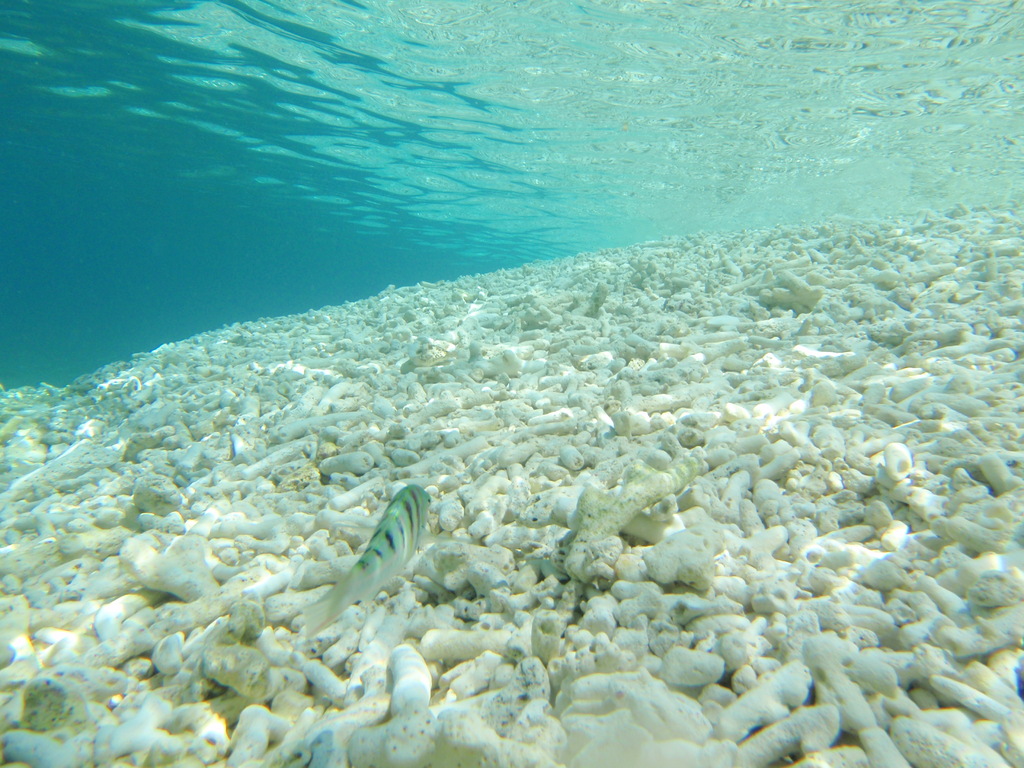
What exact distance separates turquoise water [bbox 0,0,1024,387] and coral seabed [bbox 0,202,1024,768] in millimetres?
10513

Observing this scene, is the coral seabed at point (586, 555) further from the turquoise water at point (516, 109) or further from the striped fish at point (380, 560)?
the turquoise water at point (516, 109)

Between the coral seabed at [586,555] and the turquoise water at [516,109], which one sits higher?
the turquoise water at [516,109]

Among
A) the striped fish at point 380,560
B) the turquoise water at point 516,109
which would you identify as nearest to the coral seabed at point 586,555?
the striped fish at point 380,560

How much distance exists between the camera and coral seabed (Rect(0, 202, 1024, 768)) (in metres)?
1.50

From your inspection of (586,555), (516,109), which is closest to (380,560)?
(586,555)

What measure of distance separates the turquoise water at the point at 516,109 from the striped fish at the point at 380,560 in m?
12.6

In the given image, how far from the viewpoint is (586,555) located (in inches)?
82.3

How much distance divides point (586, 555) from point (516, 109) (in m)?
17.8

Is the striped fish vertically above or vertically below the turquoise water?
below

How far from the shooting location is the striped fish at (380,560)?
1.55m

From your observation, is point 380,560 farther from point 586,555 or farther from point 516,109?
point 516,109

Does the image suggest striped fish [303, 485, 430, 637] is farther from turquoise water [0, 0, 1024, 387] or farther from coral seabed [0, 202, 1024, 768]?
turquoise water [0, 0, 1024, 387]

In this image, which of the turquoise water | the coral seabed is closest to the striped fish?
the coral seabed

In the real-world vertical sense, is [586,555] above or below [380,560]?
below
